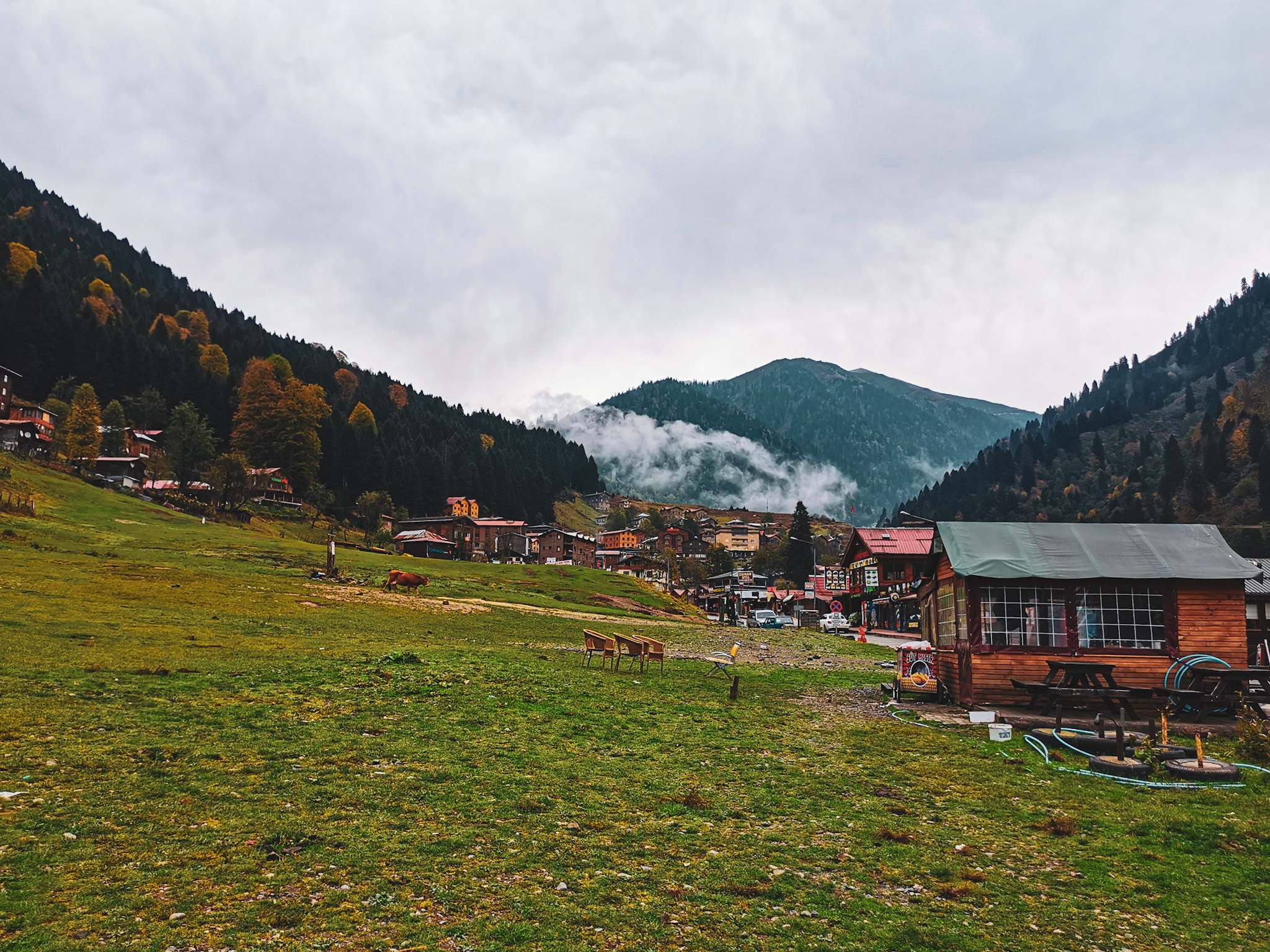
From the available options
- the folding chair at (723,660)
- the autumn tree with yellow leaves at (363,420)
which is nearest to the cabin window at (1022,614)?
the folding chair at (723,660)

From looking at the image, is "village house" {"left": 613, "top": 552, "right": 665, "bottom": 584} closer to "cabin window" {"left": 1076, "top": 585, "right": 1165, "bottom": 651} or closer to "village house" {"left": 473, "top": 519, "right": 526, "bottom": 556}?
"village house" {"left": 473, "top": 519, "right": 526, "bottom": 556}

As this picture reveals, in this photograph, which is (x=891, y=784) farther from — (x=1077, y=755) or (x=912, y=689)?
(x=912, y=689)

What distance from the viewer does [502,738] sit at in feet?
49.9

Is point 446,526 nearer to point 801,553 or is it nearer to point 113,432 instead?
point 113,432

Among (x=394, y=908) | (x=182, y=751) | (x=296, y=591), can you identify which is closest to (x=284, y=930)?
(x=394, y=908)

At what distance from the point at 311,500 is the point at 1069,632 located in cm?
12656

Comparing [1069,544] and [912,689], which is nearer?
[1069,544]

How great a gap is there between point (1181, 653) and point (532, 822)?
22632 mm

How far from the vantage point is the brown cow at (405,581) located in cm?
5112

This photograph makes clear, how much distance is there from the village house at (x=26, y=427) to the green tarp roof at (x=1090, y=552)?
10865 centimetres

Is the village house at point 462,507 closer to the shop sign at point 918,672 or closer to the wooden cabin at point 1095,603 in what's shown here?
the shop sign at point 918,672

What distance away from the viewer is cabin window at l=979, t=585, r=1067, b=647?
81.3 feet

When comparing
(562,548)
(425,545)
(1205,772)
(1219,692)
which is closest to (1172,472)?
(562,548)

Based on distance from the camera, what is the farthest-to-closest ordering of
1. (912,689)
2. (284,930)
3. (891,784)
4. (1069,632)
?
1. (912,689)
2. (1069,632)
3. (891,784)
4. (284,930)
